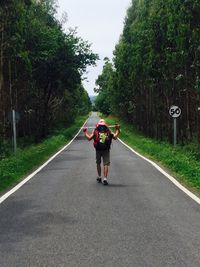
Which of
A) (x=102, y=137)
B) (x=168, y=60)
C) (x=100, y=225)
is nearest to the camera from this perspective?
(x=100, y=225)

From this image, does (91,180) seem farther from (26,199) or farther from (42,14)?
(42,14)

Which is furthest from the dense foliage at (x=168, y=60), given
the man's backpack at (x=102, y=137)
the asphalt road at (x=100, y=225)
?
the asphalt road at (x=100, y=225)

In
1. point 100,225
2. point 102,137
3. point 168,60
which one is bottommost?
point 100,225

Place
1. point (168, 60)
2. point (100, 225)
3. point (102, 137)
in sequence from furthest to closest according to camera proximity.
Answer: point (168, 60) → point (102, 137) → point (100, 225)

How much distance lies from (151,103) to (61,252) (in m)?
39.4

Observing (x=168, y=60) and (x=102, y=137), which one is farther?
(x=168, y=60)

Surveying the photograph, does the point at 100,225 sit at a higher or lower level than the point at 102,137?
lower

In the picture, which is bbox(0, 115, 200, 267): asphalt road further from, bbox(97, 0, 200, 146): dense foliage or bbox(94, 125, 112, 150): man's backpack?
bbox(97, 0, 200, 146): dense foliage

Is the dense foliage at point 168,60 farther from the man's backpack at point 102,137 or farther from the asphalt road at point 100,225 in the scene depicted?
the asphalt road at point 100,225

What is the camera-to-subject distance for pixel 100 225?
7.98 metres

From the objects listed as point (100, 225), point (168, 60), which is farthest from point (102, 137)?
point (168, 60)

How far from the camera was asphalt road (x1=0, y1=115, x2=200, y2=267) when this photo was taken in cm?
606

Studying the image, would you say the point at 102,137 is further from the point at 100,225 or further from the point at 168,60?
the point at 168,60

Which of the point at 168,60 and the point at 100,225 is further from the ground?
the point at 168,60
